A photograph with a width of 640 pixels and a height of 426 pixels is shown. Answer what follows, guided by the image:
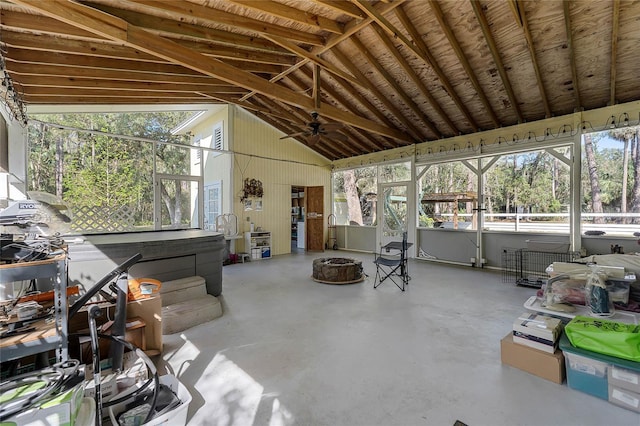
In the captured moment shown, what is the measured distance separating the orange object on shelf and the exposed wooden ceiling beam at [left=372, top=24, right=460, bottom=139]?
453 centimetres

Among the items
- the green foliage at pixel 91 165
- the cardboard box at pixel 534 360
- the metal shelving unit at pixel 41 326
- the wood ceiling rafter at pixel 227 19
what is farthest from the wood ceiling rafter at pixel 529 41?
the green foliage at pixel 91 165

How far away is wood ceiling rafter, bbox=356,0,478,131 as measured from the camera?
362 centimetres

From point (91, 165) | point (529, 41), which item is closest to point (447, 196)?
point (529, 41)

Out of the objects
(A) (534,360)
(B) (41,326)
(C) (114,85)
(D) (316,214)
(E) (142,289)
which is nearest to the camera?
(B) (41,326)

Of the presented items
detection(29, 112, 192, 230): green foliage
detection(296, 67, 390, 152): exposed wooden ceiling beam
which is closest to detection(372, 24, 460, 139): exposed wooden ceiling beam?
detection(296, 67, 390, 152): exposed wooden ceiling beam

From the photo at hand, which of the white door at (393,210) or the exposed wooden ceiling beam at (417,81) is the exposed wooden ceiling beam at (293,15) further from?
the white door at (393,210)

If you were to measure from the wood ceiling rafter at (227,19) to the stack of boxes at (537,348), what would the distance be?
15.5 feet

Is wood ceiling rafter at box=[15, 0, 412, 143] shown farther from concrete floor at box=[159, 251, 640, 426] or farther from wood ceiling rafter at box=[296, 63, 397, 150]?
concrete floor at box=[159, 251, 640, 426]

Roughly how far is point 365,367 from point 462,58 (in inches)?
185

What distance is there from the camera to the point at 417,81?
206 inches

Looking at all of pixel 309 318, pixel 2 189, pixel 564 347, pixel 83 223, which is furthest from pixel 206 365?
pixel 83 223

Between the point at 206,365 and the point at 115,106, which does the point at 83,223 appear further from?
the point at 206,365

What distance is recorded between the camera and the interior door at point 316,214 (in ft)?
30.5

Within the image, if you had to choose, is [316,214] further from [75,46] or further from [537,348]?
[537,348]
